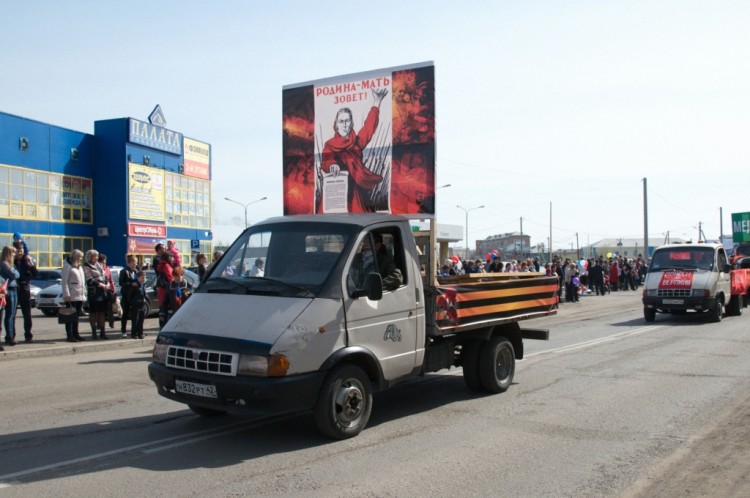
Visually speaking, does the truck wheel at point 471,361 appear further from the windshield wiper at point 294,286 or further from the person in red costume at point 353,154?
the windshield wiper at point 294,286

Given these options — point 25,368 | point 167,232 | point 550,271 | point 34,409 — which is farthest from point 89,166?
point 34,409

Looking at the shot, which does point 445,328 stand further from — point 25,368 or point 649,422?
point 25,368

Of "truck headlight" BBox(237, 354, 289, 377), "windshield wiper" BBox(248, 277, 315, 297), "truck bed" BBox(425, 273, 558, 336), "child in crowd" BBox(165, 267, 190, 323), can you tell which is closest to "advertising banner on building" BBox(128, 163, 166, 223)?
"child in crowd" BBox(165, 267, 190, 323)

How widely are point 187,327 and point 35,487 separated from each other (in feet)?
5.74

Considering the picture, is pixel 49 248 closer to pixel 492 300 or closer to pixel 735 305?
pixel 735 305

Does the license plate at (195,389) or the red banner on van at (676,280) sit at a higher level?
the red banner on van at (676,280)

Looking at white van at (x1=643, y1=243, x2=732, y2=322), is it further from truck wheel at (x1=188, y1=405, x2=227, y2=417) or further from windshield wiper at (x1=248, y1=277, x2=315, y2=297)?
windshield wiper at (x1=248, y1=277, x2=315, y2=297)

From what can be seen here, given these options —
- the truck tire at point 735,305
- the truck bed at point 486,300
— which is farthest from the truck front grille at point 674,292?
the truck bed at point 486,300

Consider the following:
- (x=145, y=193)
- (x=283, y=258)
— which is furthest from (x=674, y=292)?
(x=145, y=193)

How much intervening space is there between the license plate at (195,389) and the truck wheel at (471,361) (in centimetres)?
372

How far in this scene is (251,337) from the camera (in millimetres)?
5656

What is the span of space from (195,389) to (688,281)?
630 inches

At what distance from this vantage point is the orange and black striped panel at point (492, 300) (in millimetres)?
7480

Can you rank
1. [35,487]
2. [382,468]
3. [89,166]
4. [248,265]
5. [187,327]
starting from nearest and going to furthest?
[35,487], [382,468], [187,327], [248,265], [89,166]
